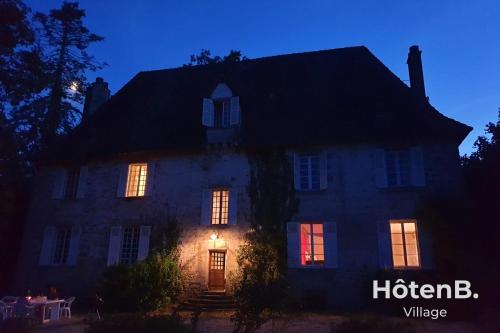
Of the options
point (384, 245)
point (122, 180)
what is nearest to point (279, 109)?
point (384, 245)

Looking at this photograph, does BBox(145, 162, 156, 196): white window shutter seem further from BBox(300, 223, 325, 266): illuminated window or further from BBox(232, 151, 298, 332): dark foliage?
BBox(300, 223, 325, 266): illuminated window

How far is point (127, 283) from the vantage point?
1200 centimetres

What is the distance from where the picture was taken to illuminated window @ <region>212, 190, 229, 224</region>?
1356 centimetres

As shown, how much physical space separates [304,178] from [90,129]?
1054 cm

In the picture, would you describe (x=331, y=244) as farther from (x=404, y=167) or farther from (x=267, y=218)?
(x=404, y=167)

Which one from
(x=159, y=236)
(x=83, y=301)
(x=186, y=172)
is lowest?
(x=83, y=301)

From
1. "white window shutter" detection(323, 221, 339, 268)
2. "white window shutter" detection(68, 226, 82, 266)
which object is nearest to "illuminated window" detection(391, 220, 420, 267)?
"white window shutter" detection(323, 221, 339, 268)

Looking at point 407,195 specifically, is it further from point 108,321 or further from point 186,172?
point 108,321

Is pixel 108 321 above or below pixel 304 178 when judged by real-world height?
below

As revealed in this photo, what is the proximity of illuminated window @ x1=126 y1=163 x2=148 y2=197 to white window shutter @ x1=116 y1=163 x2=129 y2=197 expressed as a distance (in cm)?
14

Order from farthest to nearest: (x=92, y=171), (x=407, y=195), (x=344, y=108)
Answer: (x=92, y=171) → (x=344, y=108) → (x=407, y=195)

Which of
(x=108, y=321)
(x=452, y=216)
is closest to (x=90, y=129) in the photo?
(x=108, y=321)

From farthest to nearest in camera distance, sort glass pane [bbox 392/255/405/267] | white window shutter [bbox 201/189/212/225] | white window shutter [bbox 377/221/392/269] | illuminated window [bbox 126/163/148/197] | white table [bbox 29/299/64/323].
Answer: illuminated window [bbox 126/163/148/197] < white window shutter [bbox 201/189/212/225] < glass pane [bbox 392/255/405/267] < white window shutter [bbox 377/221/392/269] < white table [bbox 29/299/64/323]

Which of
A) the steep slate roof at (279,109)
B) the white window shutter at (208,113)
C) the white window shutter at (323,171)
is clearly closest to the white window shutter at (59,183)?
the steep slate roof at (279,109)
